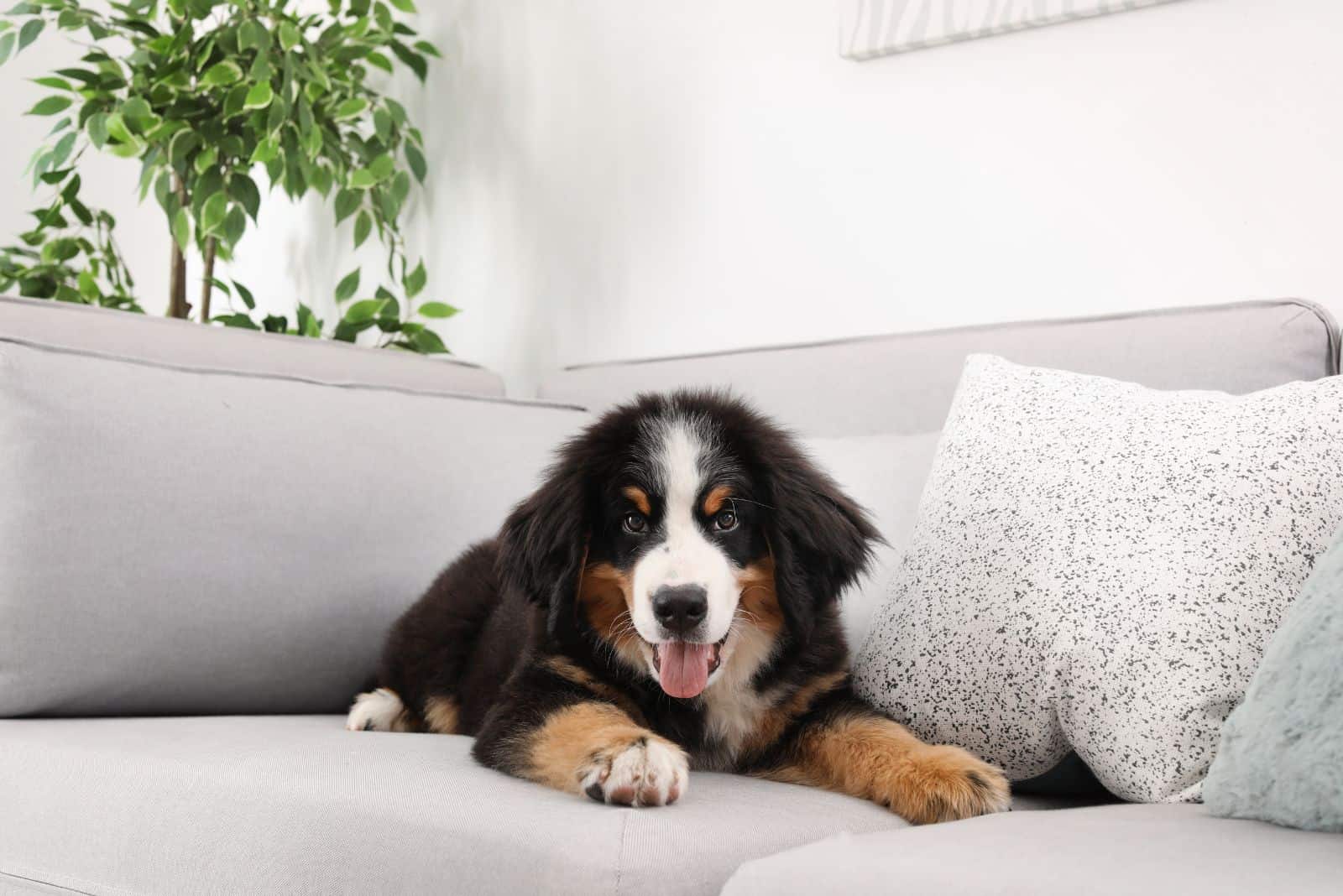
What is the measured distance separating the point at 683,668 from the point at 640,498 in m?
0.22

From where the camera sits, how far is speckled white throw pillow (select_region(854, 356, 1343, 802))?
145 cm

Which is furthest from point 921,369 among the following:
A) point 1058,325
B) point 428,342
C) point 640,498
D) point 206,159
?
point 206,159

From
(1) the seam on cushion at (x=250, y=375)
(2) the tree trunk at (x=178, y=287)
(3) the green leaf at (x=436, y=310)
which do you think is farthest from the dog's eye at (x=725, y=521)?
(2) the tree trunk at (x=178, y=287)

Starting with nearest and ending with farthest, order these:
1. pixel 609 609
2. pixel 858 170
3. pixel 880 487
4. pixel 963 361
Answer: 1. pixel 609 609
2. pixel 880 487
3. pixel 963 361
4. pixel 858 170

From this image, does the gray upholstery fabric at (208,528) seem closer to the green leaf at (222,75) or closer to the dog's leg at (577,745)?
the dog's leg at (577,745)

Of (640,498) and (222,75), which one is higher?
(222,75)

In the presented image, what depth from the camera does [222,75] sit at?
Answer: 3.35m

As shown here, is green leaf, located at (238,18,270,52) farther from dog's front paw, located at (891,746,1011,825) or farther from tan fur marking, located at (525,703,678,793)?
dog's front paw, located at (891,746,1011,825)

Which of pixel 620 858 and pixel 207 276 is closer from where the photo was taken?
pixel 620 858

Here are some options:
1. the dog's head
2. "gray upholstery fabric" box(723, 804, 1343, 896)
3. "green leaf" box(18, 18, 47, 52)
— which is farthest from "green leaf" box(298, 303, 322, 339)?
"gray upholstery fabric" box(723, 804, 1343, 896)

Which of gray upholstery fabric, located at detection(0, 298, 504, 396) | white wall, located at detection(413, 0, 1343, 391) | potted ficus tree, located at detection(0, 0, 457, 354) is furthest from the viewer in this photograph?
potted ficus tree, located at detection(0, 0, 457, 354)

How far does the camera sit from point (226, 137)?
11.4 ft

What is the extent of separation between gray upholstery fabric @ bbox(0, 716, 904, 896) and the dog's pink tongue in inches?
4.6

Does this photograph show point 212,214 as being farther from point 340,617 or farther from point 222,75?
point 340,617
